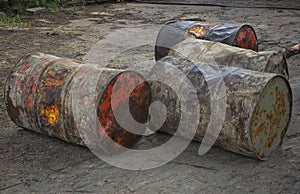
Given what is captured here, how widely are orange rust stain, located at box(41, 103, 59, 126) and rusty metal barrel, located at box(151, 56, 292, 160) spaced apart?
83 cm

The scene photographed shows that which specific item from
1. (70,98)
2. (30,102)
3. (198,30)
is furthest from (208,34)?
(30,102)

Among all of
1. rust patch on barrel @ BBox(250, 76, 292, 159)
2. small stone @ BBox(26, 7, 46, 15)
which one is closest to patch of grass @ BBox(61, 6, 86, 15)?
small stone @ BBox(26, 7, 46, 15)

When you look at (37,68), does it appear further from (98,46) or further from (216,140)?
(98,46)

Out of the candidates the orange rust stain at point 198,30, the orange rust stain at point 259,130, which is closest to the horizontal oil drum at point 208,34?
the orange rust stain at point 198,30

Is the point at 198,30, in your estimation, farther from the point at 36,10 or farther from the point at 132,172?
the point at 36,10

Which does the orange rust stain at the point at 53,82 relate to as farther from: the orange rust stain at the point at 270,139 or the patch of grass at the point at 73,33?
the patch of grass at the point at 73,33

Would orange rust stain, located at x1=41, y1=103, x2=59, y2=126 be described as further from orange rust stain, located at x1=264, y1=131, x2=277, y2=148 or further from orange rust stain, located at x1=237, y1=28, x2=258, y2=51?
orange rust stain, located at x1=237, y1=28, x2=258, y2=51

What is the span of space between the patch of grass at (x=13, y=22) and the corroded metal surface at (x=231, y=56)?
17.6 ft

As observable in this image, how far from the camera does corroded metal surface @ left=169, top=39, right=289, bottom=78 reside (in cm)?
378

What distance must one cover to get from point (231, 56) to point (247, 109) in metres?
0.94

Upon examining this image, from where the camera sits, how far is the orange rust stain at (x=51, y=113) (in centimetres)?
344

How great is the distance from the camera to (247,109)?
121 inches

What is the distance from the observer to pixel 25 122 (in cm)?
371

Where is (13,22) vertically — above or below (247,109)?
below
